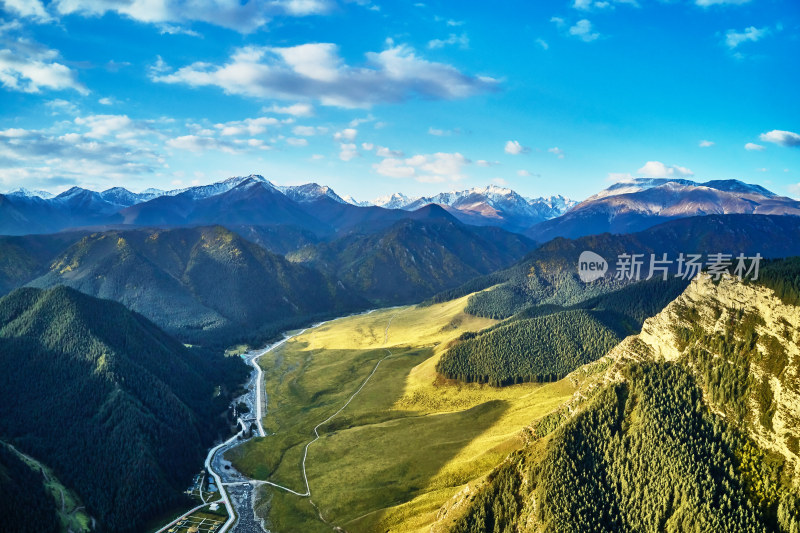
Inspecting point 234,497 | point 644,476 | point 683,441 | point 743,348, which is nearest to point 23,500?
point 234,497

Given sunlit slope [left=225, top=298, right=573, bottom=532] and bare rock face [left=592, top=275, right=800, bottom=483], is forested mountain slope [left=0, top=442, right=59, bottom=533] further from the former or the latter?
bare rock face [left=592, top=275, right=800, bottom=483]

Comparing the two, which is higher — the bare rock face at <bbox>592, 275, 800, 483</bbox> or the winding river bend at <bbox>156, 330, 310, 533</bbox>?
the bare rock face at <bbox>592, 275, 800, 483</bbox>

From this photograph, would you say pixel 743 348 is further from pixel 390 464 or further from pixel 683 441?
pixel 390 464

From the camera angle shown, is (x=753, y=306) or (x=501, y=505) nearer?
(x=501, y=505)

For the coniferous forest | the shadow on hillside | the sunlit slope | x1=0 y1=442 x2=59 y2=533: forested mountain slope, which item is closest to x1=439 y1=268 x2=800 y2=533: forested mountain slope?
the coniferous forest

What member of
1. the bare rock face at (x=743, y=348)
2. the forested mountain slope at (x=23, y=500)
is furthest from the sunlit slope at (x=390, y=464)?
the forested mountain slope at (x=23, y=500)

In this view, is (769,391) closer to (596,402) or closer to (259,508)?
(596,402)

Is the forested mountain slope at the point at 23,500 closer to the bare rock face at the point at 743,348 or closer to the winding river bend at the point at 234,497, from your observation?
the winding river bend at the point at 234,497

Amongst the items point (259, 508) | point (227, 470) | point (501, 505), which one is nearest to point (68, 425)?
point (227, 470)
